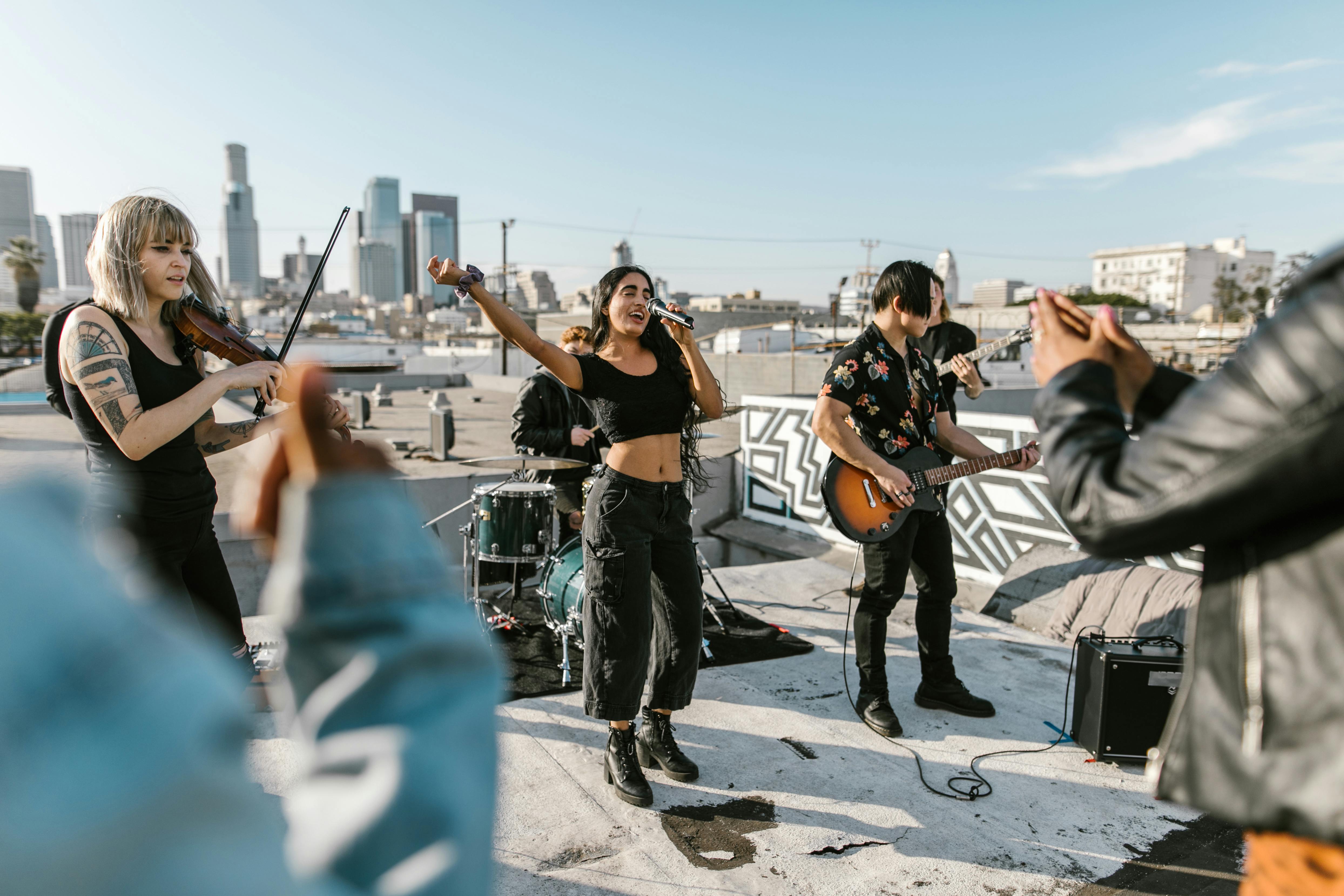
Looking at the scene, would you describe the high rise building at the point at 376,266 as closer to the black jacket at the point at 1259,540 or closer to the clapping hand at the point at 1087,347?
the clapping hand at the point at 1087,347

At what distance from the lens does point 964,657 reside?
5055 mm

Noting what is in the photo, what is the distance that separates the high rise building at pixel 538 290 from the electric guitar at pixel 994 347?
338 feet

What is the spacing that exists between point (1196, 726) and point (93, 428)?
9.37 ft

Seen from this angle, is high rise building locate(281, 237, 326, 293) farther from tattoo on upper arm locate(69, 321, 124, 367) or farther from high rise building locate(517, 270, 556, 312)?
tattoo on upper arm locate(69, 321, 124, 367)

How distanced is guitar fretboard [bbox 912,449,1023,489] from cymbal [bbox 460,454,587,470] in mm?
2160

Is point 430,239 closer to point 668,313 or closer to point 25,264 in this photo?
point 25,264

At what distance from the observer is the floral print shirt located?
3.83 metres

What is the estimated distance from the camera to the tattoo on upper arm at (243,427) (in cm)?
284

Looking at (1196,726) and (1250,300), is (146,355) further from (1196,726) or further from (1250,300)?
(1250,300)

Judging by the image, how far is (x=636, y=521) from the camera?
10.8 ft

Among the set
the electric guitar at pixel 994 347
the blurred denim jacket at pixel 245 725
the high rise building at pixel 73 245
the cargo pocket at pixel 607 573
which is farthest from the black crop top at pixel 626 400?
the high rise building at pixel 73 245

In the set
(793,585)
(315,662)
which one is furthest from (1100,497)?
(793,585)

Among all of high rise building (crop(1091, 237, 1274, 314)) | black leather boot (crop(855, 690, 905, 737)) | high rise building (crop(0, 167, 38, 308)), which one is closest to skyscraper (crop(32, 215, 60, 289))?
high rise building (crop(0, 167, 38, 308))

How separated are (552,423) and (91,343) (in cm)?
357
